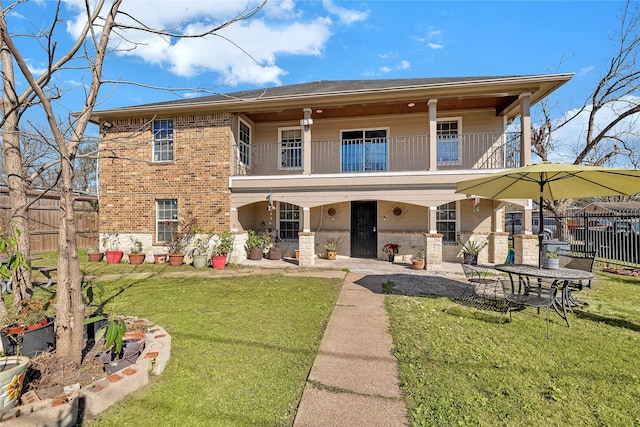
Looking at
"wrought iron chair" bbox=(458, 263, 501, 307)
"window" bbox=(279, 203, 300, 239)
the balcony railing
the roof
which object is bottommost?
"wrought iron chair" bbox=(458, 263, 501, 307)

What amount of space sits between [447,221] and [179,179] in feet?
33.3

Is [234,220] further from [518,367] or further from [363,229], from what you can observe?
[518,367]

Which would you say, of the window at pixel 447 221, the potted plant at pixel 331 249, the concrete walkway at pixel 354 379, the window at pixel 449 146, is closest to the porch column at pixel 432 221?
the window at pixel 447 221

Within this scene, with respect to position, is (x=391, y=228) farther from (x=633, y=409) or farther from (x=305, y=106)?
(x=633, y=409)

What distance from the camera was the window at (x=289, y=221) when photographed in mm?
11977

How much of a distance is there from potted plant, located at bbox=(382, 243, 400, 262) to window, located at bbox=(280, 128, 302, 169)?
15.6 feet

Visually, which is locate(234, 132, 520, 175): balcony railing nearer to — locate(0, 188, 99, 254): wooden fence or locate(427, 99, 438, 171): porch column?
locate(427, 99, 438, 171): porch column

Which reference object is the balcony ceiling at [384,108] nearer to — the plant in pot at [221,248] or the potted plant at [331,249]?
the plant in pot at [221,248]

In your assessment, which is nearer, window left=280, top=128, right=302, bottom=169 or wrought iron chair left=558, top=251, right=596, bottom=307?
wrought iron chair left=558, top=251, right=596, bottom=307

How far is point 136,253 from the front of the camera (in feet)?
34.1

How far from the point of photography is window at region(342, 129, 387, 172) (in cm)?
1103

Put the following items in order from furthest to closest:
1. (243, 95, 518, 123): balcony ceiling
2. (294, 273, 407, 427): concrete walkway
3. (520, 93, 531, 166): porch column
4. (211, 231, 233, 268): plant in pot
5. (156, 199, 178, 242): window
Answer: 1. (156, 199, 178, 242): window
2. (211, 231, 233, 268): plant in pot
3. (243, 95, 518, 123): balcony ceiling
4. (520, 93, 531, 166): porch column
5. (294, 273, 407, 427): concrete walkway

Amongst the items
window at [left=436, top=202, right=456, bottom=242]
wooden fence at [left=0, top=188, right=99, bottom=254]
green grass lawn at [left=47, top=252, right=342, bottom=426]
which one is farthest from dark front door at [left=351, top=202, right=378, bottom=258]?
wooden fence at [left=0, top=188, right=99, bottom=254]

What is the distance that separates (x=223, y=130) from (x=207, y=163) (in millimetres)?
1307
